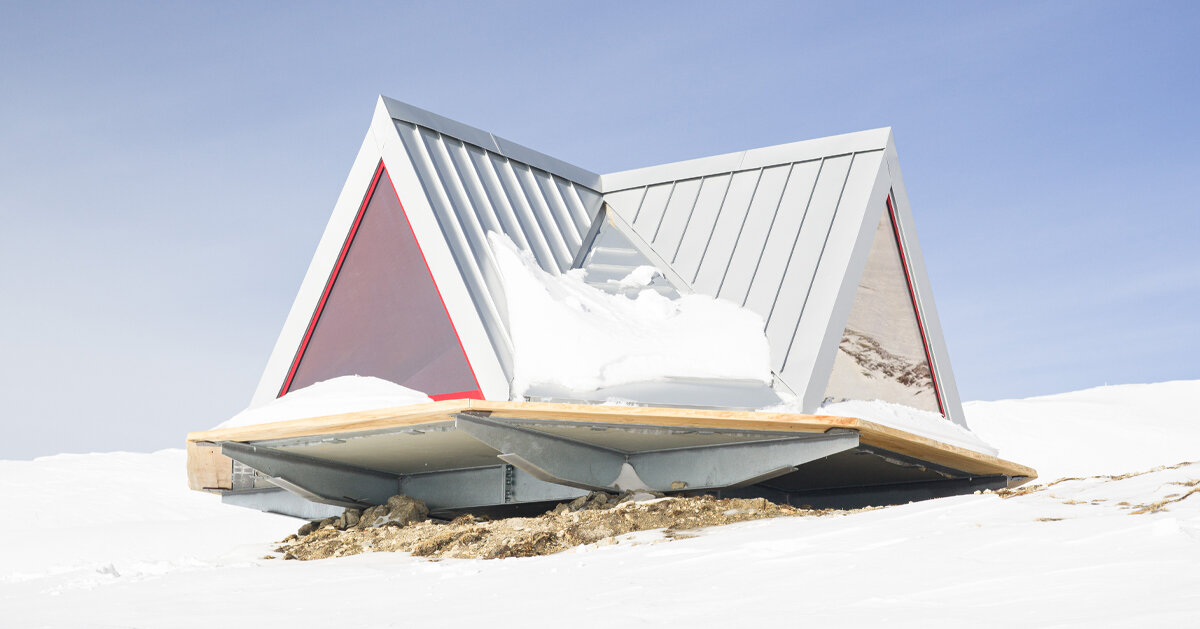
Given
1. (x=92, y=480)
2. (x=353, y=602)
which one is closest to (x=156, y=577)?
(x=353, y=602)

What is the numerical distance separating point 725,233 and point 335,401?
5.11 meters

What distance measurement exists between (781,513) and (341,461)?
4.82 meters

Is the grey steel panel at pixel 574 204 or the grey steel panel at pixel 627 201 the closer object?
the grey steel panel at pixel 574 204

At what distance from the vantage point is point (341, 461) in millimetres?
11141

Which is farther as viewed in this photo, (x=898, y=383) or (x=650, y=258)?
(x=650, y=258)

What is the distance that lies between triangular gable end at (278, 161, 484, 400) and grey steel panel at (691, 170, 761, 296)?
3241 millimetres

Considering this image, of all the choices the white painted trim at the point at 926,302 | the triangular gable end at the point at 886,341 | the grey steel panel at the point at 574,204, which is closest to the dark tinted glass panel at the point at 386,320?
the grey steel panel at the point at 574,204

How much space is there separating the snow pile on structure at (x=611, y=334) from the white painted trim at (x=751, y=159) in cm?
239

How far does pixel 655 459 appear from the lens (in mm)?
10766

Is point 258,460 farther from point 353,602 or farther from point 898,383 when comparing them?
point 898,383

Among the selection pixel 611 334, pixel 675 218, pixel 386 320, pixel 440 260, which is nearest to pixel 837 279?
pixel 611 334

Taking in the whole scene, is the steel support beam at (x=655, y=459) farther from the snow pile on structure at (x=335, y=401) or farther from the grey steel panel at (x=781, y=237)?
the grey steel panel at (x=781, y=237)

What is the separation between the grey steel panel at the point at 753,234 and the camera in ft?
38.3

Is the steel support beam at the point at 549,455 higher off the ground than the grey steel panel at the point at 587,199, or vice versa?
the grey steel panel at the point at 587,199
